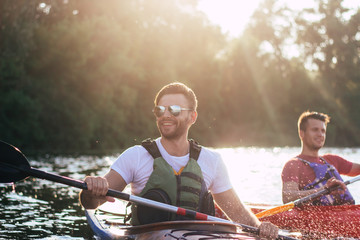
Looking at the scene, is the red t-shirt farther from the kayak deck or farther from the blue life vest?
the kayak deck

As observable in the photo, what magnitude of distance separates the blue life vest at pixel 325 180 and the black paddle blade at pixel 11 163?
2.96 metres

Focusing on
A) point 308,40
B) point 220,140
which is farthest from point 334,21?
point 220,140

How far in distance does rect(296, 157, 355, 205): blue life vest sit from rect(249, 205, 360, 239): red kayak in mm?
234

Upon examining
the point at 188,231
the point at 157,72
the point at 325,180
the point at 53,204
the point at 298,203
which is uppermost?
the point at 157,72

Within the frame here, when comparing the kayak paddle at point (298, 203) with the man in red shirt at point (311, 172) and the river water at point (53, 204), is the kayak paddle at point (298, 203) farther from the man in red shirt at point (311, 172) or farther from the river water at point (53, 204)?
the river water at point (53, 204)

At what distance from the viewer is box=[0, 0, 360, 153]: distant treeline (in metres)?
20.1

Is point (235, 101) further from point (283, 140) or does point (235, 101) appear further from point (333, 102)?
point (333, 102)

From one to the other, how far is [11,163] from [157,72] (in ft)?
75.6

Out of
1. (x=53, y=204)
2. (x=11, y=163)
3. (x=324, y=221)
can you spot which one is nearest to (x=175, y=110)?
(x=11, y=163)

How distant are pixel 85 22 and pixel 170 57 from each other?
266 inches

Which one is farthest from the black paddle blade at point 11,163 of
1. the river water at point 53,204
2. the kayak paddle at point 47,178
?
the river water at point 53,204

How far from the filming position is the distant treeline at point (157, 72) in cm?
2011

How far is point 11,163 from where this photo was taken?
11.4ft

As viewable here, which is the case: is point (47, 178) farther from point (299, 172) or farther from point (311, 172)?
point (311, 172)
